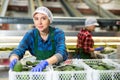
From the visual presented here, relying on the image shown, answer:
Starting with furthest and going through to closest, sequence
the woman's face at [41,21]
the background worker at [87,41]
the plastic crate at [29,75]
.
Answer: the background worker at [87,41] < the woman's face at [41,21] < the plastic crate at [29,75]

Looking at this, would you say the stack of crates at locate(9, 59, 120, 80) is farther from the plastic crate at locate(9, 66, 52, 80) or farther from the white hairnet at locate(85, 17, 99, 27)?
the white hairnet at locate(85, 17, 99, 27)

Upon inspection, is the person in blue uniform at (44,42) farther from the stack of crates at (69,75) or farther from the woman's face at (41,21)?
the stack of crates at (69,75)

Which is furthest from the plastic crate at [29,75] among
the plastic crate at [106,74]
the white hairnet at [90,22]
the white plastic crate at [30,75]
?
the white hairnet at [90,22]

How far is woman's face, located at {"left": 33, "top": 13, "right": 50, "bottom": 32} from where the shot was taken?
1.75 metres

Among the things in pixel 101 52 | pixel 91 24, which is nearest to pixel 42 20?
pixel 91 24

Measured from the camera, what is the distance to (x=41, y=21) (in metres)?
1.75

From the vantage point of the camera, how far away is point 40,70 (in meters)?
1.42

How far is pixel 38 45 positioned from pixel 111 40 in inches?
103

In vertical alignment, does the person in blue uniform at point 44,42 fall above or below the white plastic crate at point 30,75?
above

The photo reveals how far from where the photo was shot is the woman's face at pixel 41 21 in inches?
68.7

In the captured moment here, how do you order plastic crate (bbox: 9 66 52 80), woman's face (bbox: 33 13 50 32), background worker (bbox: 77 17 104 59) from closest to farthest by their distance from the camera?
plastic crate (bbox: 9 66 52 80)
woman's face (bbox: 33 13 50 32)
background worker (bbox: 77 17 104 59)

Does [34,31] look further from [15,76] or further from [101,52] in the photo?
[101,52]

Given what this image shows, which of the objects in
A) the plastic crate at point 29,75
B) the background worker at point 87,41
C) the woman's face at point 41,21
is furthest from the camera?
the background worker at point 87,41

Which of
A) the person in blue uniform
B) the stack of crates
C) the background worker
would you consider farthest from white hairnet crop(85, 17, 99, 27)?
the stack of crates
